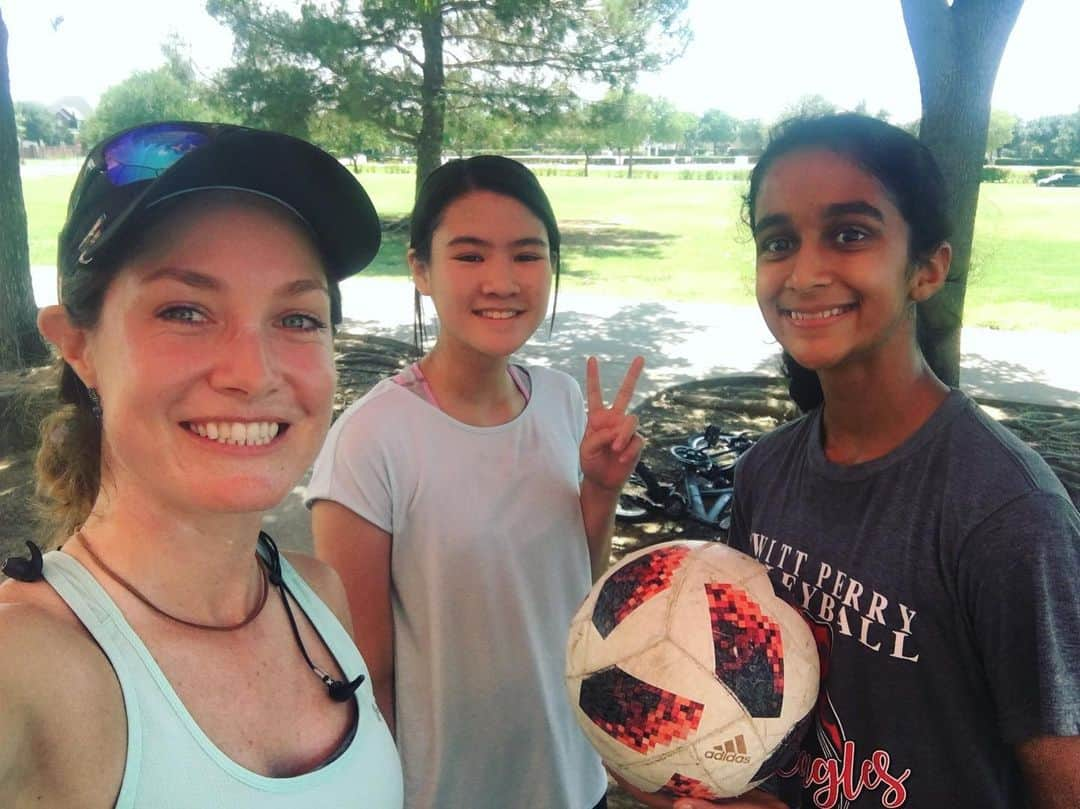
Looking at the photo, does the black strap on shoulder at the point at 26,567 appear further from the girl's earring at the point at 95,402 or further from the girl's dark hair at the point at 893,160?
the girl's dark hair at the point at 893,160

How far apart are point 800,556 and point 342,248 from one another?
101 cm

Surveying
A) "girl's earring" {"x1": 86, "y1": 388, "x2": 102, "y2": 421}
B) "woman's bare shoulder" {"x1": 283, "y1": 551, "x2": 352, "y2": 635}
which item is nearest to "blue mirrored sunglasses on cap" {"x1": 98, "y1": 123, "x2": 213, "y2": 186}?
"girl's earring" {"x1": 86, "y1": 388, "x2": 102, "y2": 421}

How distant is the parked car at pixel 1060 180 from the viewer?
4025 cm

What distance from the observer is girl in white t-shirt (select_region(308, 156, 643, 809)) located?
1.78 metres

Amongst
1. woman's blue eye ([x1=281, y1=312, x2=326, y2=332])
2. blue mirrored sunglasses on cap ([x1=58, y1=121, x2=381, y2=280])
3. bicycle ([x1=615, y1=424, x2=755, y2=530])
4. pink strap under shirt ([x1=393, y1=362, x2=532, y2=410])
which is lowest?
bicycle ([x1=615, y1=424, x2=755, y2=530])

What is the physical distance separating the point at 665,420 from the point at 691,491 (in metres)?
2.05

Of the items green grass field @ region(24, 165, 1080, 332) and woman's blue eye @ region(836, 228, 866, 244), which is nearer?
woman's blue eye @ region(836, 228, 866, 244)

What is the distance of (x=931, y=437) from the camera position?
141 cm

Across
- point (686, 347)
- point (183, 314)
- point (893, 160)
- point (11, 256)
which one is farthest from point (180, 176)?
point (686, 347)

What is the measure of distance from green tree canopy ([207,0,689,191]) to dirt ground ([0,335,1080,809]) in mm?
3301

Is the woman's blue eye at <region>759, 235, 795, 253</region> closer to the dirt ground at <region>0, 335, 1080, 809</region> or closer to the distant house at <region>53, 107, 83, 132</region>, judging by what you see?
the dirt ground at <region>0, 335, 1080, 809</region>

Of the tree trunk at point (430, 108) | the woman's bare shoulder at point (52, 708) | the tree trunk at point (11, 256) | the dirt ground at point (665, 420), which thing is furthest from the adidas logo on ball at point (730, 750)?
the tree trunk at point (430, 108)

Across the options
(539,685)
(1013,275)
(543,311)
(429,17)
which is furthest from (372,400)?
(1013,275)

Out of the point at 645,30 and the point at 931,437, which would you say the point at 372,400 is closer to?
the point at 931,437
